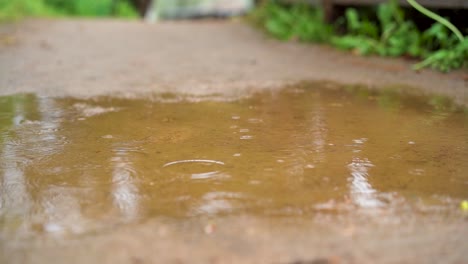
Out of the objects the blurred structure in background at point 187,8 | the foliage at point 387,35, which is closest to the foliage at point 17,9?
the foliage at point 387,35

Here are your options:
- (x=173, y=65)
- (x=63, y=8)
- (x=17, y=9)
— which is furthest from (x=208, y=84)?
(x=63, y=8)

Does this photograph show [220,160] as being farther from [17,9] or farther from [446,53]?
[17,9]

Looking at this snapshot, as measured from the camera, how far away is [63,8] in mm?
13234

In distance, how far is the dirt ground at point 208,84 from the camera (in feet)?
5.24

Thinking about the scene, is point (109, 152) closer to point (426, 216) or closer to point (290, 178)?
point (290, 178)

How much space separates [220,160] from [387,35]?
3.60 metres

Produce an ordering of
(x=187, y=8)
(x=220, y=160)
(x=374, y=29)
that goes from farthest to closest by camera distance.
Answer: (x=187, y=8) → (x=374, y=29) → (x=220, y=160)

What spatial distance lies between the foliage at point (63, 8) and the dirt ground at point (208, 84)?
86cm

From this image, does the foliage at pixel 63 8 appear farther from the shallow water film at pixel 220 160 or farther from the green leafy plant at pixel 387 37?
the shallow water film at pixel 220 160

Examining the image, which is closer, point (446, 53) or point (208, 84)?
point (208, 84)

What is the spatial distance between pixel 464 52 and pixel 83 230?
3905 mm

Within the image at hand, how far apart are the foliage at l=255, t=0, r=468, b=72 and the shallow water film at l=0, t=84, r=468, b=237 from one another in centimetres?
114

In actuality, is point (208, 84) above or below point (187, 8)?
below

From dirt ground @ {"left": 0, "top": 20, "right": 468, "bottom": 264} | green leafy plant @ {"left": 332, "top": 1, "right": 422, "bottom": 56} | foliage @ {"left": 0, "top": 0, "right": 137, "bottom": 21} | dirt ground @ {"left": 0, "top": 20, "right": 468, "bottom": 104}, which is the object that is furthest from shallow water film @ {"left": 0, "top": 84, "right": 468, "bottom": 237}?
foliage @ {"left": 0, "top": 0, "right": 137, "bottom": 21}
